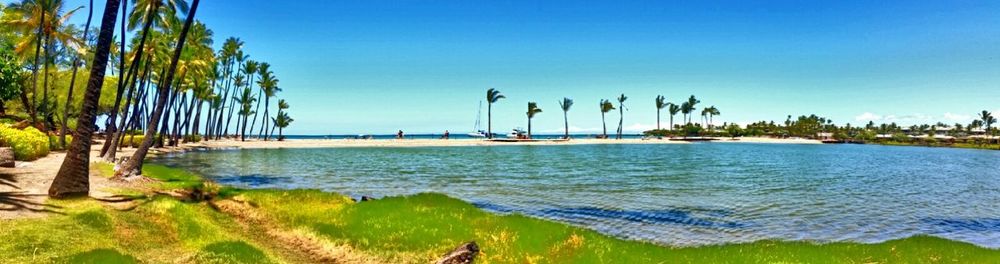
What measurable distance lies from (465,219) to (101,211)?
11448mm

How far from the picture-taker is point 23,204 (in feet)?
55.1

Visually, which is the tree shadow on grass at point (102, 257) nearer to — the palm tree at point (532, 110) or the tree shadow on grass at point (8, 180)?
the tree shadow on grass at point (8, 180)

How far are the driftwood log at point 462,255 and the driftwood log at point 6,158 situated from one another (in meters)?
28.5

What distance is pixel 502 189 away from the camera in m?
34.2

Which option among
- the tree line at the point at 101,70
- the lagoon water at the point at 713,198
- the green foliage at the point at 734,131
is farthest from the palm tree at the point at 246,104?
the green foliage at the point at 734,131

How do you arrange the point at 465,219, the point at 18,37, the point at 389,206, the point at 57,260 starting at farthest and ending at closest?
1. the point at 18,37
2. the point at 389,206
3. the point at 465,219
4. the point at 57,260

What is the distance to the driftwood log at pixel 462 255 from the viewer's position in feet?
44.5

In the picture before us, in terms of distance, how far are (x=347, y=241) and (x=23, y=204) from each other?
34.0ft

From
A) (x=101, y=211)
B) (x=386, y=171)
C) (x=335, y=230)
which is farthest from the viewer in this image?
(x=386, y=171)

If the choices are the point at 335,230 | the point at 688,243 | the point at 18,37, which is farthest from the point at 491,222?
the point at 18,37

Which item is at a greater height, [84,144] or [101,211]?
[84,144]

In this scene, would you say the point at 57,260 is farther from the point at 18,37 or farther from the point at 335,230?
the point at 18,37

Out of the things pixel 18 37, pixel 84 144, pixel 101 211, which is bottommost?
pixel 101 211

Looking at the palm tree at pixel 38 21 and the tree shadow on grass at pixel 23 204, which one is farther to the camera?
the palm tree at pixel 38 21
